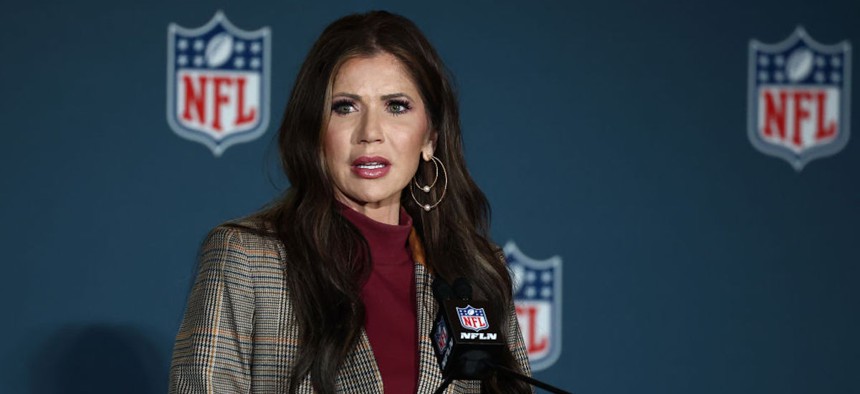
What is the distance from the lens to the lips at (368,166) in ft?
6.31

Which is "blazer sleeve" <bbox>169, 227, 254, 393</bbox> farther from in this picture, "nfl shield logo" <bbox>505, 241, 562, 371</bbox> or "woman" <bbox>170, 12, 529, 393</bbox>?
"nfl shield logo" <bbox>505, 241, 562, 371</bbox>

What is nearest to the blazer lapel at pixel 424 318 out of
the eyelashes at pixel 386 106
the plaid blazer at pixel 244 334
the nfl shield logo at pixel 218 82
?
the plaid blazer at pixel 244 334

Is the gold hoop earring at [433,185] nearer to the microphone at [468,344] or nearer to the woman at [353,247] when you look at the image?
the woman at [353,247]

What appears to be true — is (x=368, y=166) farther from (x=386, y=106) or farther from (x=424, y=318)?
(x=424, y=318)

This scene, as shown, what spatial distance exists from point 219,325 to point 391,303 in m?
0.31

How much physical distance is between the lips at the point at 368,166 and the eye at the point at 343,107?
0.08 meters

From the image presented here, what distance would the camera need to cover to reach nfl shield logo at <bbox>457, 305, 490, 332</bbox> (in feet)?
5.03

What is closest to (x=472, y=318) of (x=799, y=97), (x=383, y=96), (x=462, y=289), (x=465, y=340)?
(x=465, y=340)

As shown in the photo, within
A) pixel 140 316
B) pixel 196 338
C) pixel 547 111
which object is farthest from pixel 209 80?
pixel 196 338

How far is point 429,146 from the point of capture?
2074 millimetres

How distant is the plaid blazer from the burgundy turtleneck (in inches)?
1.1

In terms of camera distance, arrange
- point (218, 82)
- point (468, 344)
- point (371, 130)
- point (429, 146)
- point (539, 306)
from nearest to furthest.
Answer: point (468, 344)
point (371, 130)
point (429, 146)
point (218, 82)
point (539, 306)

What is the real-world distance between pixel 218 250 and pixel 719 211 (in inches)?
71.9

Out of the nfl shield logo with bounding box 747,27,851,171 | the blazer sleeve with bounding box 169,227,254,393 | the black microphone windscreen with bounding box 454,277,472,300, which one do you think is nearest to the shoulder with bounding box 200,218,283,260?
the blazer sleeve with bounding box 169,227,254,393
